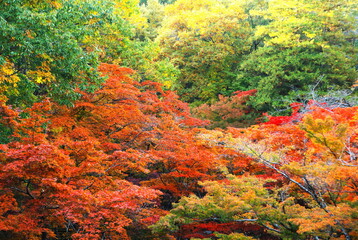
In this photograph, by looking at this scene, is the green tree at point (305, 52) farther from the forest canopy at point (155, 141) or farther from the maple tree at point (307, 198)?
the maple tree at point (307, 198)

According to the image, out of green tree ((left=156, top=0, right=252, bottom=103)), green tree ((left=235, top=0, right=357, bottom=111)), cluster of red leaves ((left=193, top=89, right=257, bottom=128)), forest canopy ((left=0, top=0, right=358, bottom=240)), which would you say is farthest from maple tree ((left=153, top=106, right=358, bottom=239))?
green tree ((left=156, top=0, right=252, bottom=103))

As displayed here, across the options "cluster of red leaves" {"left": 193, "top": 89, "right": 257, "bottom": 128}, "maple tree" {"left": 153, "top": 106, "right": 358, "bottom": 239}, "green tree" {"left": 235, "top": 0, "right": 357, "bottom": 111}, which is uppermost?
"green tree" {"left": 235, "top": 0, "right": 357, "bottom": 111}

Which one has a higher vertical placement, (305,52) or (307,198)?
(305,52)

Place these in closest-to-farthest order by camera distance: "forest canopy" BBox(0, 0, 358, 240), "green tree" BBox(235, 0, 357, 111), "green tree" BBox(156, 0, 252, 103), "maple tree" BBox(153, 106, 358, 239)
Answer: "maple tree" BBox(153, 106, 358, 239), "forest canopy" BBox(0, 0, 358, 240), "green tree" BBox(235, 0, 357, 111), "green tree" BBox(156, 0, 252, 103)

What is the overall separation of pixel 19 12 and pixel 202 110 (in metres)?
12.4

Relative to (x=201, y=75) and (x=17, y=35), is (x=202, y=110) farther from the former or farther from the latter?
(x=17, y=35)

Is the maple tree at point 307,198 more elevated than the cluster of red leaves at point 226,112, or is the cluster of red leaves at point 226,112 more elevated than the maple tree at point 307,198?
the cluster of red leaves at point 226,112

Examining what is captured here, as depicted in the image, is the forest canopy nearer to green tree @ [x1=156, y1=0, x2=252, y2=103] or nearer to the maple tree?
the maple tree

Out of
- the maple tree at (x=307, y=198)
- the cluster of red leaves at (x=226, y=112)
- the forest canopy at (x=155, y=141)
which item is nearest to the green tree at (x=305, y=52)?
the forest canopy at (x=155, y=141)

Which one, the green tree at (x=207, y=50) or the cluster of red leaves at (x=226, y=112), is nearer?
the cluster of red leaves at (x=226, y=112)

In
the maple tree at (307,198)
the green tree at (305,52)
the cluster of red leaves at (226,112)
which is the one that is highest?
the green tree at (305,52)

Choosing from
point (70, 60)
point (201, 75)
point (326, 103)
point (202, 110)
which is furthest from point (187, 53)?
point (70, 60)

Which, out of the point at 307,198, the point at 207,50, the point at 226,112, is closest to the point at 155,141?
the point at 307,198

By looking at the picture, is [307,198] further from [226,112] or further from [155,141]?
[226,112]
